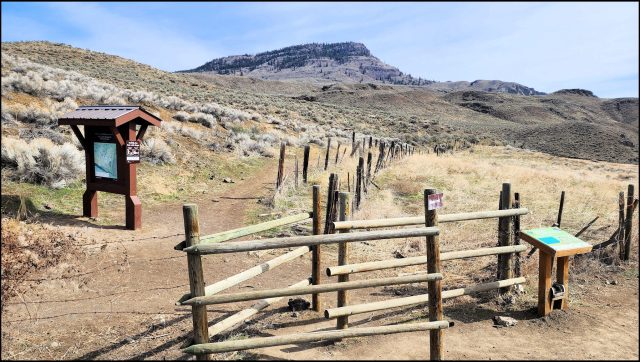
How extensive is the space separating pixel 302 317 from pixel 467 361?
7.25ft

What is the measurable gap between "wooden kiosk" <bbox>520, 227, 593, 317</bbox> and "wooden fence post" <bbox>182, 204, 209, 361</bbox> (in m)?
4.40

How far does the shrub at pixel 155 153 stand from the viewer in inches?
598

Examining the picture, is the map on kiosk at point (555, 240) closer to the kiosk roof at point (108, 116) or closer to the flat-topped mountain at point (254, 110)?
the flat-topped mountain at point (254, 110)

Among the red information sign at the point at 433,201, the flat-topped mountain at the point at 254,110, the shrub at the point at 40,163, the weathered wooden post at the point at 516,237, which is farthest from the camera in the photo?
the flat-topped mountain at the point at 254,110

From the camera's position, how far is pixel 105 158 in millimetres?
10117

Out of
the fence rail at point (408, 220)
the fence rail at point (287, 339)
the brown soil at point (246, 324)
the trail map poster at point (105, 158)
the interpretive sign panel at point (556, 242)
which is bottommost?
the brown soil at point (246, 324)

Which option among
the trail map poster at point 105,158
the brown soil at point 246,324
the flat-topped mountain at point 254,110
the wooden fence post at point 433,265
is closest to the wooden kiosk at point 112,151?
the trail map poster at point 105,158

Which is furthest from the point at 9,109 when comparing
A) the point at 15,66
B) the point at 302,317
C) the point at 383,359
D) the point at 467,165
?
the point at 467,165

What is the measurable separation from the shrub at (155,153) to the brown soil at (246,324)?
713 cm

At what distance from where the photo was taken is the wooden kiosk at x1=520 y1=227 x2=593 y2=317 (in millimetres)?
5980

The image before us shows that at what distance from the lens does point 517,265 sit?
6891 mm

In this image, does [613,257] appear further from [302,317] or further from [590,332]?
[302,317]

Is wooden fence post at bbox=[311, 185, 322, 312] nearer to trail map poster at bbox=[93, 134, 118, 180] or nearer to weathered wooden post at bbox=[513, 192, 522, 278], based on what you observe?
weathered wooden post at bbox=[513, 192, 522, 278]

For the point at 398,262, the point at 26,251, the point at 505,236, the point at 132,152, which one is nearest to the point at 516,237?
the point at 505,236
